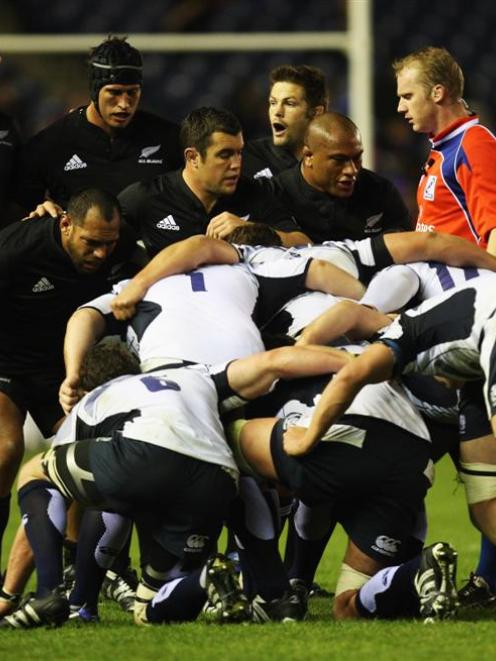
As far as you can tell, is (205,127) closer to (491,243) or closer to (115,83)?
(115,83)

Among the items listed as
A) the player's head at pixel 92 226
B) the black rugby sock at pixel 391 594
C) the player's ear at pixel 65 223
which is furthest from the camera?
the player's ear at pixel 65 223

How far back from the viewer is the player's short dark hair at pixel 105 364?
6074mm

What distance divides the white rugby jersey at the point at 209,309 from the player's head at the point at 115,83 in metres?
1.32

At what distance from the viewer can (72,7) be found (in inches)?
683

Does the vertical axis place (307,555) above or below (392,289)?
below

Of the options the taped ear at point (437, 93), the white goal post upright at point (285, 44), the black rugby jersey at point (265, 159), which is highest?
the white goal post upright at point (285, 44)

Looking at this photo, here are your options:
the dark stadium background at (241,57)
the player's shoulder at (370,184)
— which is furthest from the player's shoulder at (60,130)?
the dark stadium background at (241,57)

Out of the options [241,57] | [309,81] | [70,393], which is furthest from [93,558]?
[241,57]

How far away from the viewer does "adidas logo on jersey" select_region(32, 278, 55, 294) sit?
23.0ft

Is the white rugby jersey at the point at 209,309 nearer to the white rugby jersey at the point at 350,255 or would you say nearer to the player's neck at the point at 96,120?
the white rugby jersey at the point at 350,255

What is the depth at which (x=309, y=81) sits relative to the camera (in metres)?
8.17

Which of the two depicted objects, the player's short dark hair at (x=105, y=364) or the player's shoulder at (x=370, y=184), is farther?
the player's shoulder at (x=370, y=184)

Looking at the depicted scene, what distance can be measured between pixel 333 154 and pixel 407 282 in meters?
1.09

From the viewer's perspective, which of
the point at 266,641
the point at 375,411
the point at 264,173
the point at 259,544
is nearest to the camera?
the point at 266,641
